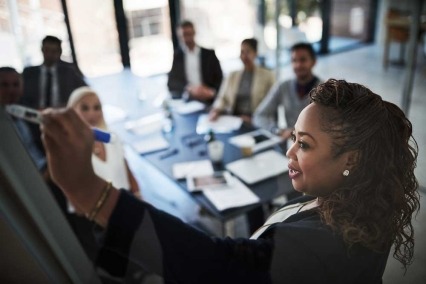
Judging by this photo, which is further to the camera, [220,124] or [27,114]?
[220,124]

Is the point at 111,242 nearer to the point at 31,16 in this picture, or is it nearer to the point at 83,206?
the point at 83,206

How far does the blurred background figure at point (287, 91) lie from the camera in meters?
1.80

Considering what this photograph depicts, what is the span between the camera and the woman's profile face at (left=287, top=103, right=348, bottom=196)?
0.51 m

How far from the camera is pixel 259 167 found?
6.44 ft

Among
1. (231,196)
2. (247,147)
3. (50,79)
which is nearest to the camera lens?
(50,79)

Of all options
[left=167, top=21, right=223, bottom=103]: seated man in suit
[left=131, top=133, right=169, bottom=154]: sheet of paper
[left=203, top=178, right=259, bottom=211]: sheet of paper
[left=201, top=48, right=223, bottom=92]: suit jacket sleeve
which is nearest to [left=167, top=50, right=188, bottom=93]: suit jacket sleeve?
[left=167, top=21, right=223, bottom=103]: seated man in suit

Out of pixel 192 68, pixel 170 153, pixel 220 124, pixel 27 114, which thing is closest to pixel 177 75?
pixel 192 68

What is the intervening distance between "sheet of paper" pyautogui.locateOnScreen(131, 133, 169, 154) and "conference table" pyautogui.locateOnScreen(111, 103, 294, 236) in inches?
1.1

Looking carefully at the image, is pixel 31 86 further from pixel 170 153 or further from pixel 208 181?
pixel 170 153

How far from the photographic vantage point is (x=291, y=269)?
555mm

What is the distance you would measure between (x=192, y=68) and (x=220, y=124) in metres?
0.91

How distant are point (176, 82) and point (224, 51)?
50 centimetres

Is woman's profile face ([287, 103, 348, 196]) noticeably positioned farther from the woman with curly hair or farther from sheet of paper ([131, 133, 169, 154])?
sheet of paper ([131, 133, 169, 154])

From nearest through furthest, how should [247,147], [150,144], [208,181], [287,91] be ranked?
[208,181], [287,91], [247,147], [150,144]
